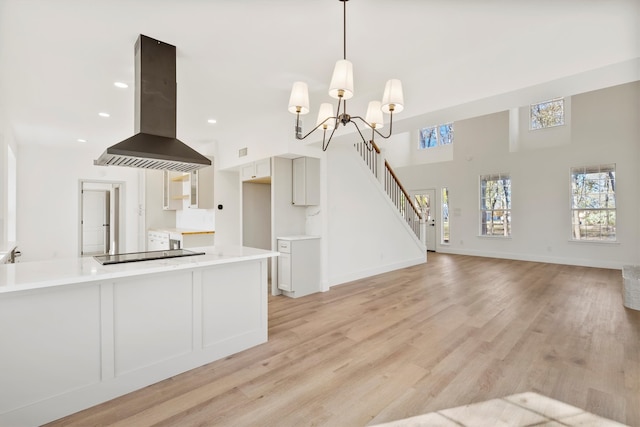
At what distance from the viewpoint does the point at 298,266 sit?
14.8ft

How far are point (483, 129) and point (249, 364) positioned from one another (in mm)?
8621

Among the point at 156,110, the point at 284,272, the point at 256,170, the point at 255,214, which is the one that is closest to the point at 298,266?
the point at 284,272

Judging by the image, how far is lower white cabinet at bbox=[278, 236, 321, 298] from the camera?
446cm

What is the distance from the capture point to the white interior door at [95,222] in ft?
28.2

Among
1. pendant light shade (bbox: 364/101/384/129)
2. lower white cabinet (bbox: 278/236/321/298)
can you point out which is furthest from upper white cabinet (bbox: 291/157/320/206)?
pendant light shade (bbox: 364/101/384/129)

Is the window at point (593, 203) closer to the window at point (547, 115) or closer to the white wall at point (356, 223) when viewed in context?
the window at point (547, 115)

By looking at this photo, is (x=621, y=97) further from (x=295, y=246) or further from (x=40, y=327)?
(x=40, y=327)

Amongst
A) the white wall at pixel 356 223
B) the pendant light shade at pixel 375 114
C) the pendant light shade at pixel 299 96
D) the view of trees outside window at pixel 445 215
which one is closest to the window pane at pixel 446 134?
the view of trees outside window at pixel 445 215

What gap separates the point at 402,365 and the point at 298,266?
233cm

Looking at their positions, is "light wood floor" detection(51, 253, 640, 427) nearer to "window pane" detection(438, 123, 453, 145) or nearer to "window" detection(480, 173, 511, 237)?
"window" detection(480, 173, 511, 237)

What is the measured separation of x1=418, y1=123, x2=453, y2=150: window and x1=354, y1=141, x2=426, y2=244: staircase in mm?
2976

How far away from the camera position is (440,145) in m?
9.55

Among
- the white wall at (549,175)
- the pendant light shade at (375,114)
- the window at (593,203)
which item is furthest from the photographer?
the window at (593,203)

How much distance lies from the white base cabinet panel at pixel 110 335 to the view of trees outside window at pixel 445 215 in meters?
7.96
